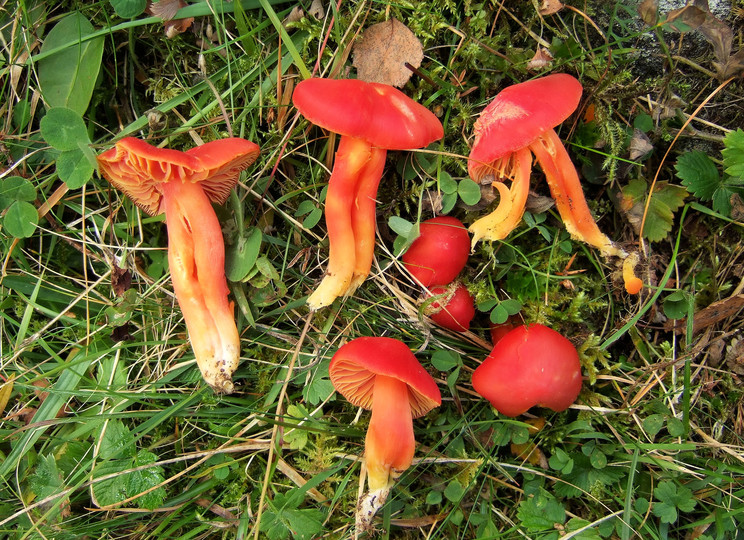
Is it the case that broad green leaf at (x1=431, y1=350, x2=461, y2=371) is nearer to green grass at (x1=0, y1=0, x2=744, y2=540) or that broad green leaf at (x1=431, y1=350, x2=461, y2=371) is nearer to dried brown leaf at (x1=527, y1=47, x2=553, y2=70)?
green grass at (x1=0, y1=0, x2=744, y2=540)

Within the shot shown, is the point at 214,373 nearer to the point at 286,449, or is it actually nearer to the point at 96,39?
the point at 286,449

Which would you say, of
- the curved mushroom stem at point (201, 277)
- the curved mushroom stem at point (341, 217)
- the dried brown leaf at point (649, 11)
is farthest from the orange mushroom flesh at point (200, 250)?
the dried brown leaf at point (649, 11)

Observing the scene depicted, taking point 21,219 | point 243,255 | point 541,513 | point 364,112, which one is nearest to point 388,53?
point 364,112

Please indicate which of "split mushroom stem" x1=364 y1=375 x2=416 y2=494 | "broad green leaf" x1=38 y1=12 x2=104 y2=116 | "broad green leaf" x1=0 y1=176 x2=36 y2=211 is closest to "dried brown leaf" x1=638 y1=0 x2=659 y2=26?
"split mushroom stem" x1=364 y1=375 x2=416 y2=494

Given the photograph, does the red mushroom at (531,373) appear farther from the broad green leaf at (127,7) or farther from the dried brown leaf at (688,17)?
the broad green leaf at (127,7)

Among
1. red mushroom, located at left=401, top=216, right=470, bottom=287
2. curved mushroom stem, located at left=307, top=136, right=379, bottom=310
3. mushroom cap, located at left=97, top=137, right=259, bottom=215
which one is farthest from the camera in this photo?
red mushroom, located at left=401, top=216, right=470, bottom=287

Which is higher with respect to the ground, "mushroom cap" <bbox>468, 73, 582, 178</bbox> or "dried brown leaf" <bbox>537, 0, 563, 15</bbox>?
"dried brown leaf" <bbox>537, 0, 563, 15</bbox>

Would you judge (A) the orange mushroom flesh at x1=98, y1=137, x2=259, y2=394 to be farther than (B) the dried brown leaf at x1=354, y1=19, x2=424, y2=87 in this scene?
No

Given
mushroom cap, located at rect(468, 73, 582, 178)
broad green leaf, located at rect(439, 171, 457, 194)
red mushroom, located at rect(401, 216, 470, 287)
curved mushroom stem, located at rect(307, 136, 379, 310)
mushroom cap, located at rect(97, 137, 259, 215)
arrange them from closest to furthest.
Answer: mushroom cap, located at rect(97, 137, 259, 215)
mushroom cap, located at rect(468, 73, 582, 178)
curved mushroom stem, located at rect(307, 136, 379, 310)
red mushroom, located at rect(401, 216, 470, 287)
broad green leaf, located at rect(439, 171, 457, 194)

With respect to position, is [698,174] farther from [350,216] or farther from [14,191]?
[14,191]
